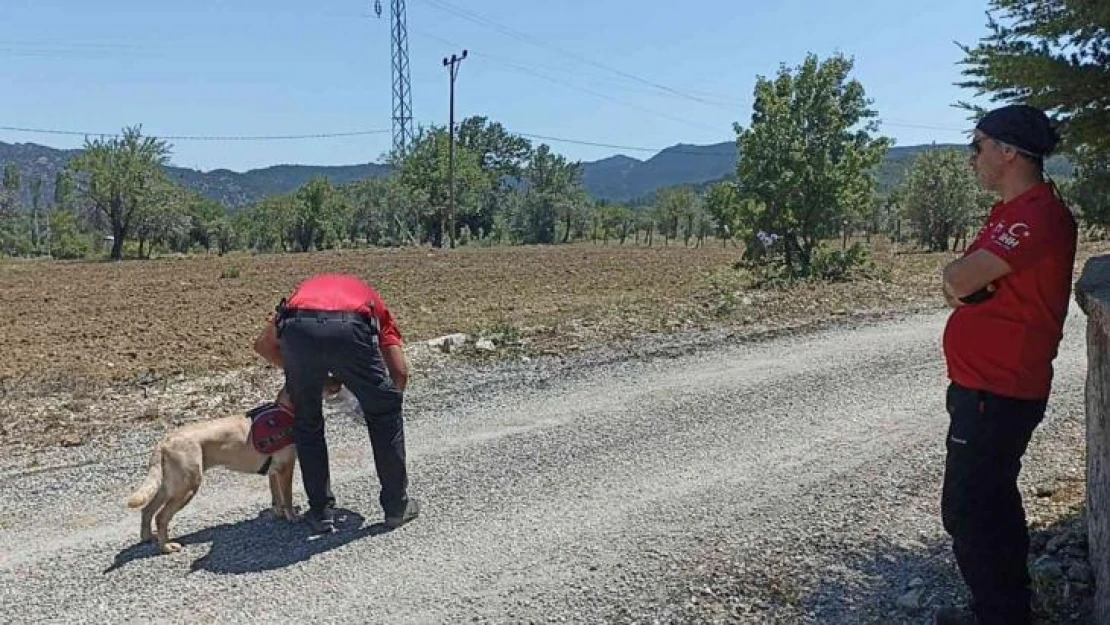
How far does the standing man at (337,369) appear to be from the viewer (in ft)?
14.7

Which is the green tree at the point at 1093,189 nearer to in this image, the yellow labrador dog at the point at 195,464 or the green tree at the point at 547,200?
the yellow labrador dog at the point at 195,464

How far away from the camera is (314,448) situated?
4695 mm

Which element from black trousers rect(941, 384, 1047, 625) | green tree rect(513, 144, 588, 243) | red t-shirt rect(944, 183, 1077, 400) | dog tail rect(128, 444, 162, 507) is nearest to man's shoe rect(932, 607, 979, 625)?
black trousers rect(941, 384, 1047, 625)

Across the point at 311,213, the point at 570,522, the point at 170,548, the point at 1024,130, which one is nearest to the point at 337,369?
the point at 170,548

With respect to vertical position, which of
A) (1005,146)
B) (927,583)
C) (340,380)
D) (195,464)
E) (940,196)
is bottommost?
(927,583)

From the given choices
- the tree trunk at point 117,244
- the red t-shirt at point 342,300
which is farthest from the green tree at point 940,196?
the tree trunk at point 117,244

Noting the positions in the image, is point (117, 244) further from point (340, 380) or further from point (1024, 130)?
point (1024, 130)

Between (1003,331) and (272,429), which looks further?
(272,429)

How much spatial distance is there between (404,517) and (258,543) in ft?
2.52

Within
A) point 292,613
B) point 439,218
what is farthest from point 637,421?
point 439,218

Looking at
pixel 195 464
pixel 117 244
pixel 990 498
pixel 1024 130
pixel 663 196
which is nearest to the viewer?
pixel 1024 130

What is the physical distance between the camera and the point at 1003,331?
2949mm

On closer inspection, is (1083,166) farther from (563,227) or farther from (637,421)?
(563,227)

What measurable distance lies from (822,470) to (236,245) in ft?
265
